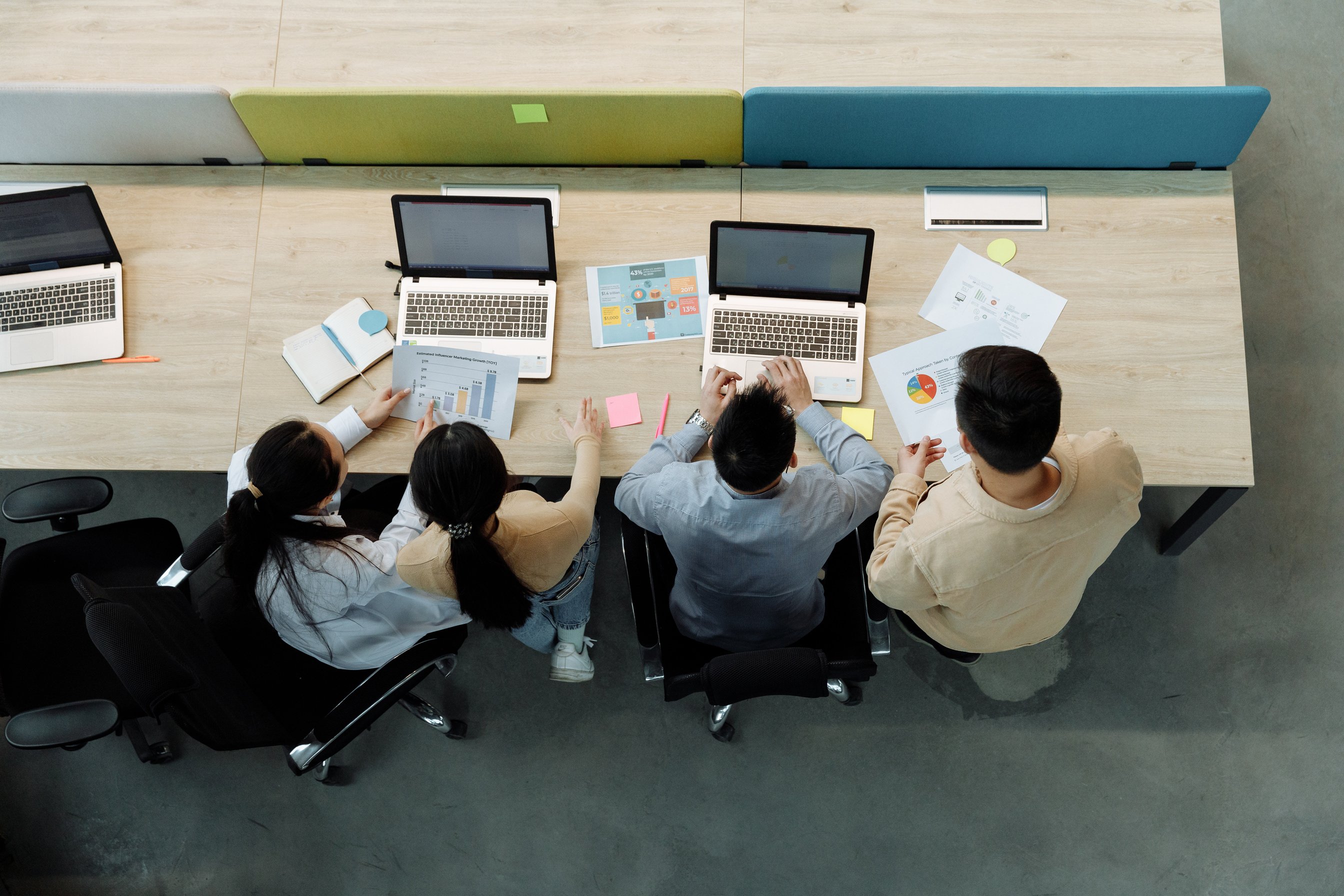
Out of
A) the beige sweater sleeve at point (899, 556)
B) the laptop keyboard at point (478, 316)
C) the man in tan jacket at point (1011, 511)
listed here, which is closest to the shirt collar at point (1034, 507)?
the man in tan jacket at point (1011, 511)

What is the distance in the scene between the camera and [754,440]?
5.14 ft

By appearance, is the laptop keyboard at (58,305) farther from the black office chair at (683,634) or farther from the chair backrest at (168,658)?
the black office chair at (683,634)

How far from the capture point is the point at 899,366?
208 centimetres

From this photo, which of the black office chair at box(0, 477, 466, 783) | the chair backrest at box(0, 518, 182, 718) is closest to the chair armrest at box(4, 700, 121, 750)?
the black office chair at box(0, 477, 466, 783)

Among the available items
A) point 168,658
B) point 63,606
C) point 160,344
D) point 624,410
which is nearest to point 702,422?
point 624,410

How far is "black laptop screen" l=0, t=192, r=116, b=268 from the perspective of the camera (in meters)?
2.09

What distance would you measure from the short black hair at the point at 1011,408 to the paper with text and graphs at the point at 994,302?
24.2 inches

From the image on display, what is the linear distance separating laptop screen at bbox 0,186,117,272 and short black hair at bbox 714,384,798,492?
1737 millimetres

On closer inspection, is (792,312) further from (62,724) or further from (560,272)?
(62,724)

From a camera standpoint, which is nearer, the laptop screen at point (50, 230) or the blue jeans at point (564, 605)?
the laptop screen at point (50, 230)

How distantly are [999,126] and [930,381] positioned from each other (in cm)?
68

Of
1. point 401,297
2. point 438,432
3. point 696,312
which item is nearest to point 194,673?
point 438,432

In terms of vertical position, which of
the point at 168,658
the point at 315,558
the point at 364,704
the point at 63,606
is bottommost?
the point at 364,704

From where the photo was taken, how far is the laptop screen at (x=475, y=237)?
6.67 ft
